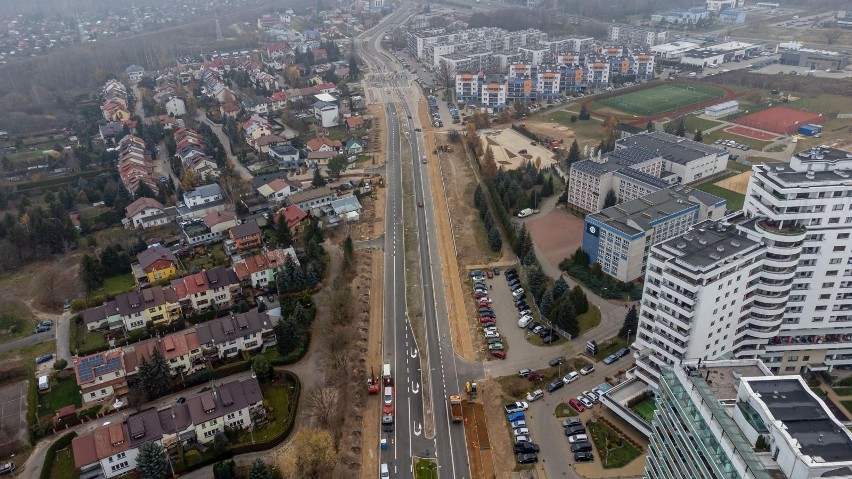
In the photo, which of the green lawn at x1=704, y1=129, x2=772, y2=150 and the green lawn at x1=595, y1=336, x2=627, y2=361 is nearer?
→ the green lawn at x1=595, y1=336, x2=627, y2=361

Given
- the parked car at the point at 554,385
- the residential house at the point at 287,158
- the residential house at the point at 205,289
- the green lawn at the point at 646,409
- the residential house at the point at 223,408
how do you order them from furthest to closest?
the residential house at the point at 287,158, the residential house at the point at 205,289, the parked car at the point at 554,385, the residential house at the point at 223,408, the green lawn at the point at 646,409

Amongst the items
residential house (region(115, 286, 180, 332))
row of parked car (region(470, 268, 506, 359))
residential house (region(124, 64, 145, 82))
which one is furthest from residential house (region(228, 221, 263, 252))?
residential house (region(124, 64, 145, 82))

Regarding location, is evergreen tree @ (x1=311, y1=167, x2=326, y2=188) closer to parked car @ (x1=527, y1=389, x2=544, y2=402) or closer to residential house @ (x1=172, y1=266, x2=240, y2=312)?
residential house @ (x1=172, y1=266, x2=240, y2=312)

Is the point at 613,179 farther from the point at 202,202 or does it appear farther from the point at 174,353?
the point at 202,202

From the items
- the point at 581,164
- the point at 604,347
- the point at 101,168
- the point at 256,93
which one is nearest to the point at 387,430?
the point at 604,347

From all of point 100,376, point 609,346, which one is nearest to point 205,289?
point 100,376

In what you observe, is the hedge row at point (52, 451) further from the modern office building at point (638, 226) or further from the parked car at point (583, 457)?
the modern office building at point (638, 226)

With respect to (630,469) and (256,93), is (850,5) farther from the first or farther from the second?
(630,469)

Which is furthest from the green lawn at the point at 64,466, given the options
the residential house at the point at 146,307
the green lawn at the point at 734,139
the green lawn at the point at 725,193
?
the green lawn at the point at 734,139
